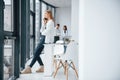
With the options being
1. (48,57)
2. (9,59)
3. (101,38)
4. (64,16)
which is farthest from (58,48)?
(64,16)

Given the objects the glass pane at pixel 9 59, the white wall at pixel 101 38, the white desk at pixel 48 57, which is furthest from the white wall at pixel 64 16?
the white wall at pixel 101 38

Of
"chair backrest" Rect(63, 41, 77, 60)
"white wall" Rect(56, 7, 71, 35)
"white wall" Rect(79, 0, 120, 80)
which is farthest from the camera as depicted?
"white wall" Rect(56, 7, 71, 35)

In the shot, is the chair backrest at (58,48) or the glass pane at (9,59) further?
the chair backrest at (58,48)

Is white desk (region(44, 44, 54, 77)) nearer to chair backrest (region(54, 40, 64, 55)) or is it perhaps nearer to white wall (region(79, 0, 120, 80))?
chair backrest (region(54, 40, 64, 55))

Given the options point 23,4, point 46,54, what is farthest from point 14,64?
point 23,4

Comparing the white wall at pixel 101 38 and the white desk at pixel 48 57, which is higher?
the white wall at pixel 101 38

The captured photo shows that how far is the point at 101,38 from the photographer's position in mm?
2637

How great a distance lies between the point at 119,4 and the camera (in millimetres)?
2604

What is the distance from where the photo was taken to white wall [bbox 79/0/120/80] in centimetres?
261

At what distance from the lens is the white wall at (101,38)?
261cm

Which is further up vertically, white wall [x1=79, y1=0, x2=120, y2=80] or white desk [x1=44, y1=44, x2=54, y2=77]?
white wall [x1=79, y1=0, x2=120, y2=80]

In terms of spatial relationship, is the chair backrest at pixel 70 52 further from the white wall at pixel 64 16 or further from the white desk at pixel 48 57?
the white wall at pixel 64 16

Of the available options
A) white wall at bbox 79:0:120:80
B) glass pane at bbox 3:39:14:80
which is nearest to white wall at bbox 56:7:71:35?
glass pane at bbox 3:39:14:80

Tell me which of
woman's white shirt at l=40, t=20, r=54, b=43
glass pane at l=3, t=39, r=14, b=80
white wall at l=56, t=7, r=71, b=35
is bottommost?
glass pane at l=3, t=39, r=14, b=80
